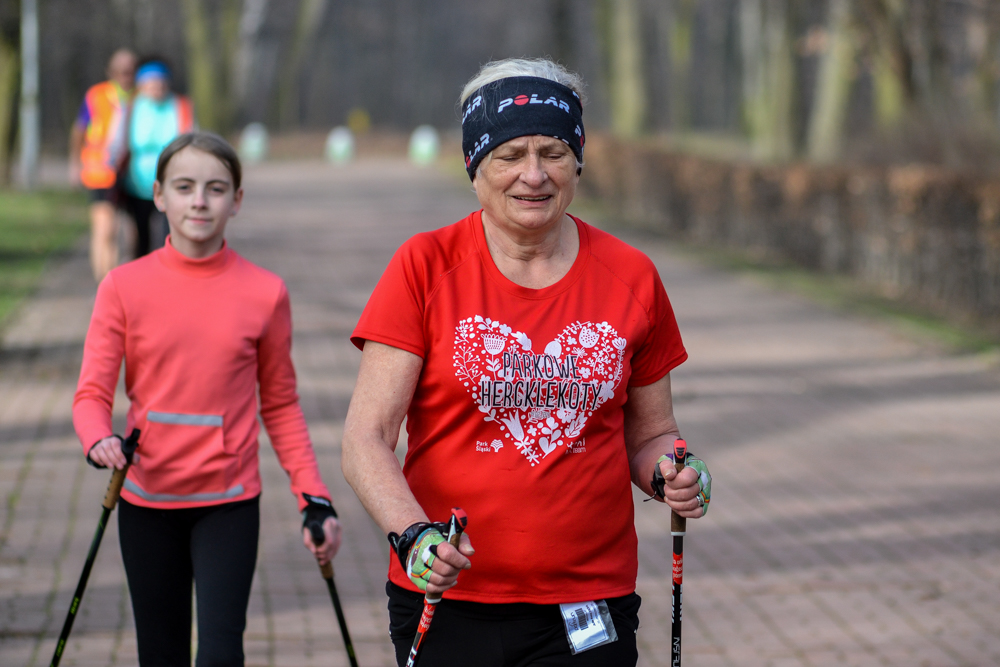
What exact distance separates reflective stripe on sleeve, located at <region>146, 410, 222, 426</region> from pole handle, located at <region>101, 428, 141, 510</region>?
10 centimetres

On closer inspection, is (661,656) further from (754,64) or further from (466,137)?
(754,64)

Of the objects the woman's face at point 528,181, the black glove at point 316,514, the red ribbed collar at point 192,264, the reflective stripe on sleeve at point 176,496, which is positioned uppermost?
the woman's face at point 528,181

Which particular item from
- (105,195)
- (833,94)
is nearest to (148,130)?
(105,195)

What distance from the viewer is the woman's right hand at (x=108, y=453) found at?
3102mm

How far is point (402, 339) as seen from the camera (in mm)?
2488

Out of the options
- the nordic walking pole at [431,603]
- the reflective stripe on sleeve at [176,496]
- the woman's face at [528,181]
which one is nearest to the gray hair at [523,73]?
the woman's face at [528,181]

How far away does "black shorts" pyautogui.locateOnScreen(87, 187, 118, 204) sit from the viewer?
392 inches

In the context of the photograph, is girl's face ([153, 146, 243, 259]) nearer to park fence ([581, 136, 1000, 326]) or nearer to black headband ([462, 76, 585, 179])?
black headband ([462, 76, 585, 179])

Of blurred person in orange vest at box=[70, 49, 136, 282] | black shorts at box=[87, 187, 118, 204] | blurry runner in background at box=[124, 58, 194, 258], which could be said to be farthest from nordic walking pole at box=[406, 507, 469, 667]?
black shorts at box=[87, 187, 118, 204]

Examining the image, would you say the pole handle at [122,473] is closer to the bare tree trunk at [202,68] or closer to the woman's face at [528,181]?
the woman's face at [528,181]

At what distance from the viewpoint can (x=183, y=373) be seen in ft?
10.9

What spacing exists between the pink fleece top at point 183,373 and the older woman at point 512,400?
2.85ft

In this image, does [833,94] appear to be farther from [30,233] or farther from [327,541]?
[327,541]

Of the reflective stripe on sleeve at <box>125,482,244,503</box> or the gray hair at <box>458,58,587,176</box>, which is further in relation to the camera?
the reflective stripe on sleeve at <box>125,482,244,503</box>
